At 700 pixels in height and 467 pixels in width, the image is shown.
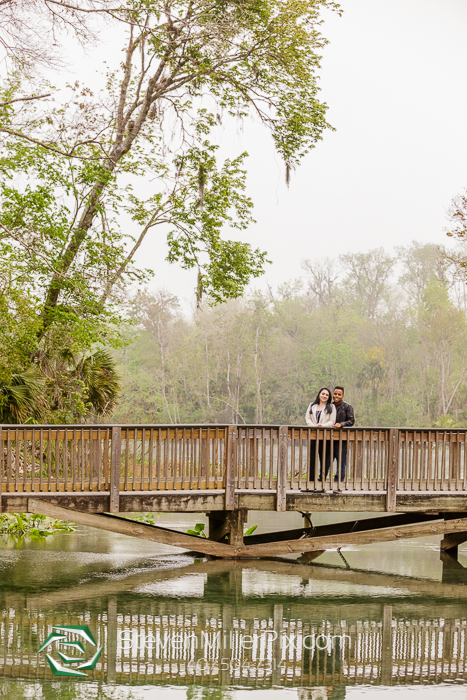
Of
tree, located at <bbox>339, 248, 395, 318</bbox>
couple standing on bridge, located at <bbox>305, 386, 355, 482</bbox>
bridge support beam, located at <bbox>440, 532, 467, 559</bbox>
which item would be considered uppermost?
tree, located at <bbox>339, 248, 395, 318</bbox>

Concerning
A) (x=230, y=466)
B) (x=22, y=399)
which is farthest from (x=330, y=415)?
(x=22, y=399)

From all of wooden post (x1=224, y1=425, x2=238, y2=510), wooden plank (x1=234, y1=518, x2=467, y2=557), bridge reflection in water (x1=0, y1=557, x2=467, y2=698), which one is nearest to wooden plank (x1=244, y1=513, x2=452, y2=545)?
wooden plank (x1=234, y1=518, x2=467, y2=557)

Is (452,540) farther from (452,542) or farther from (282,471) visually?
(282,471)

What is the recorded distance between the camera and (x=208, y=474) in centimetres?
1241

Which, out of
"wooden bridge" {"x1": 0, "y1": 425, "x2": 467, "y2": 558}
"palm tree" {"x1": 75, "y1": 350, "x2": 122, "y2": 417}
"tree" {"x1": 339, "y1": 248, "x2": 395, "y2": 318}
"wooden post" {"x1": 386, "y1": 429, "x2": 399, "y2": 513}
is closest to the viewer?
"wooden bridge" {"x1": 0, "y1": 425, "x2": 467, "y2": 558}

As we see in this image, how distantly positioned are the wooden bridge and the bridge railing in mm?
15

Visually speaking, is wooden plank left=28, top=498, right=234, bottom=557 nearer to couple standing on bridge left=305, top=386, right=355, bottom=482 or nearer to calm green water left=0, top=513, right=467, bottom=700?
calm green water left=0, top=513, right=467, bottom=700

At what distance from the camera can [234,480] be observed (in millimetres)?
12500

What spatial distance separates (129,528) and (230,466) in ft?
5.80

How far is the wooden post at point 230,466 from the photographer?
12.4 metres

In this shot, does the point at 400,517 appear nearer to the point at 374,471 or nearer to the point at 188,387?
the point at 374,471

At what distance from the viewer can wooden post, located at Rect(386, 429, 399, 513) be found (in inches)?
498

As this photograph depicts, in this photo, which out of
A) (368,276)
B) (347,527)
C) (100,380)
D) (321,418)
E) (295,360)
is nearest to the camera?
(321,418)

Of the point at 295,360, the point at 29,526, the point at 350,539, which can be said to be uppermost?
the point at 295,360
